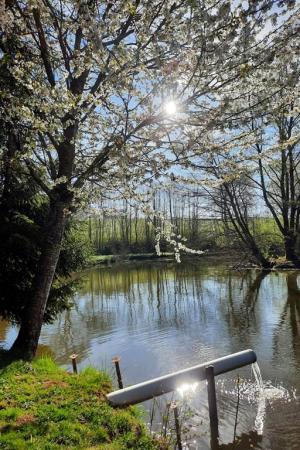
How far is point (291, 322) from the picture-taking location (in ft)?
41.6

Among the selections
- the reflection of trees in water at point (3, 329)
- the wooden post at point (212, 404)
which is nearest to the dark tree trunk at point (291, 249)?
the reflection of trees in water at point (3, 329)

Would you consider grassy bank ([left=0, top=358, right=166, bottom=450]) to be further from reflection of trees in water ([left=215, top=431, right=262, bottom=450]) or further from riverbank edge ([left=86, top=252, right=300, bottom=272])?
riverbank edge ([left=86, top=252, right=300, bottom=272])

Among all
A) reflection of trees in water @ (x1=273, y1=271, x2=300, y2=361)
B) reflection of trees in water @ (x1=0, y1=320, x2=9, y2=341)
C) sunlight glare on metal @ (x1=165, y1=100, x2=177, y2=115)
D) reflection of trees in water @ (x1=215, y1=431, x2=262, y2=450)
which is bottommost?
reflection of trees in water @ (x1=215, y1=431, x2=262, y2=450)

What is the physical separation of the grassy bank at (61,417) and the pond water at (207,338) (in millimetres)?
1088

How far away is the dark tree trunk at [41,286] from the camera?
7.68m

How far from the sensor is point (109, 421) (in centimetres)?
511

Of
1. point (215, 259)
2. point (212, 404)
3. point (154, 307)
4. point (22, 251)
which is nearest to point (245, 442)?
point (212, 404)

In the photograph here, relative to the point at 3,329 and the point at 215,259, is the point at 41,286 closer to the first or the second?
the point at 3,329

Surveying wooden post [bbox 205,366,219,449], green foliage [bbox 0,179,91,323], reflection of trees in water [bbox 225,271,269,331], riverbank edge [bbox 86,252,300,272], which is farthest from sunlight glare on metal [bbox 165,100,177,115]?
reflection of trees in water [bbox 225,271,269,331]

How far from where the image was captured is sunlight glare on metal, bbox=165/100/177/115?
5354 millimetres

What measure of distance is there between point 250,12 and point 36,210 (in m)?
8.27

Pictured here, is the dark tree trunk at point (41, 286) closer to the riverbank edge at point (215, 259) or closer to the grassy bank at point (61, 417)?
the grassy bank at point (61, 417)

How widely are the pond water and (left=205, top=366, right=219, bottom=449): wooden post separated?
12 cm

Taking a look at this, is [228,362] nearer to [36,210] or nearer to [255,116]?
[255,116]
